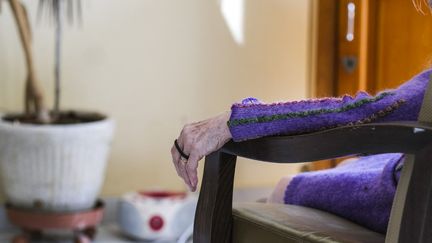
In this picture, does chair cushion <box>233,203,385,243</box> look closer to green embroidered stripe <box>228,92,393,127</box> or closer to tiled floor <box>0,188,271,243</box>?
green embroidered stripe <box>228,92,393,127</box>

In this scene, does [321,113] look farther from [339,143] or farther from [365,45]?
[365,45]

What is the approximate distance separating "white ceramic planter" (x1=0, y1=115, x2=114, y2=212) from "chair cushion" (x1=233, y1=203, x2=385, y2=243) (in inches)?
46.1

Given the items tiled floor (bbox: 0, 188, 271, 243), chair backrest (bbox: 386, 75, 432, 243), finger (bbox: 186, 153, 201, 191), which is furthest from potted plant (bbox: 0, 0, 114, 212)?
chair backrest (bbox: 386, 75, 432, 243)

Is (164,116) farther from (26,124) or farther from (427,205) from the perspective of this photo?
(427,205)

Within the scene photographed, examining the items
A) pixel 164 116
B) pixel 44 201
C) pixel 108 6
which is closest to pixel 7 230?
pixel 44 201

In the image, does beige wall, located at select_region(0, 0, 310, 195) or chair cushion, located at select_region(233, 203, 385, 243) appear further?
beige wall, located at select_region(0, 0, 310, 195)

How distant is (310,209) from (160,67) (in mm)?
1679

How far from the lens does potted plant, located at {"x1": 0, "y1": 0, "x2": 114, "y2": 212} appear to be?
2311 millimetres

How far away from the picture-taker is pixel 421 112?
0.94 m

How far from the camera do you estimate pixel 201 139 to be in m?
1.08

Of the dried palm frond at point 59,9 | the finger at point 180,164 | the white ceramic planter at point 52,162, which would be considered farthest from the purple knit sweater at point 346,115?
the dried palm frond at point 59,9

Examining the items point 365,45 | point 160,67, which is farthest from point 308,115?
point 160,67

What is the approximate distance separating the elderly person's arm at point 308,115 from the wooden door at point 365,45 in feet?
3.81

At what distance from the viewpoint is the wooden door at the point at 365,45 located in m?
2.37
